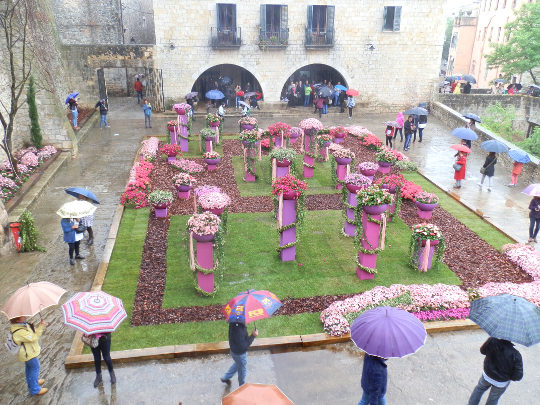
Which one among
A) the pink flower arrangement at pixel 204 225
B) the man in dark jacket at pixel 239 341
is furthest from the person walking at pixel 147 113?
the man in dark jacket at pixel 239 341

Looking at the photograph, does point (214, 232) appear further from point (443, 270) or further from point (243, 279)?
point (443, 270)

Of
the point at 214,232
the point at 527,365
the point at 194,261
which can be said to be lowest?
the point at 527,365

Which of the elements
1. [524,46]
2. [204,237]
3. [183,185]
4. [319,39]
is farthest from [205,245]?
[524,46]

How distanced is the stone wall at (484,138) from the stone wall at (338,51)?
7.98 ft

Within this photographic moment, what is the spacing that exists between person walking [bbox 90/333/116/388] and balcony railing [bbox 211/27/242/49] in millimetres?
22105

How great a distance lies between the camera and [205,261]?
366 inches

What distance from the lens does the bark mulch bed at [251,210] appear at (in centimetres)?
896

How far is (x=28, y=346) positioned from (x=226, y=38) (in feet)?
75.2

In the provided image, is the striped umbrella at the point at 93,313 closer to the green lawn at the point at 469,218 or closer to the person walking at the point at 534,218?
the green lawn at the point at 469,218

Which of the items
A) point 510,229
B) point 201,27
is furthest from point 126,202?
point 201,27

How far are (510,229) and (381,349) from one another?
370 inches

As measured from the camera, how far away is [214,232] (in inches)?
357

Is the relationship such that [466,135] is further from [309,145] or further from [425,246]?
[425,246]

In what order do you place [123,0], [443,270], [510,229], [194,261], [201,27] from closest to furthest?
[194,261] < [443,270] < [510,229] < [201,27] < [123,0]
